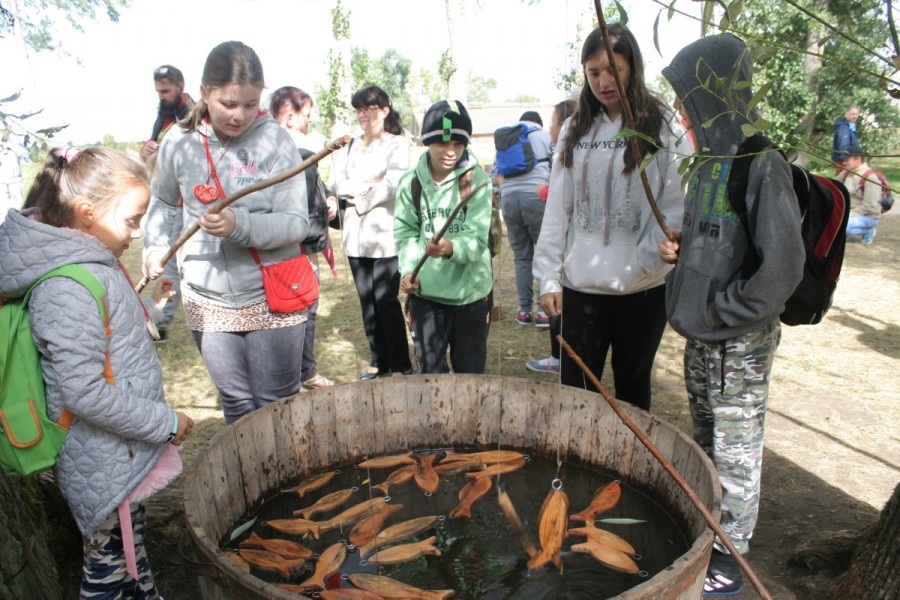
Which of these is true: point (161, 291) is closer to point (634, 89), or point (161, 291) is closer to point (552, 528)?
point (552, 528)

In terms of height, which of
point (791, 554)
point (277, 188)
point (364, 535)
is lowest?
point (791, 554)

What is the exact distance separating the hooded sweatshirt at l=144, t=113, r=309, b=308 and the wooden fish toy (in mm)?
1126

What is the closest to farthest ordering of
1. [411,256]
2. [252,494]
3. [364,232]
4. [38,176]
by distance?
1. [38,176]
2. [252,494]
3. [411,256]
4. [364,232]

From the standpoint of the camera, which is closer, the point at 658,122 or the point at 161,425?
the point at 161,425

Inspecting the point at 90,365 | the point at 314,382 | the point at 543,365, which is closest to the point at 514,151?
the point at 543,365

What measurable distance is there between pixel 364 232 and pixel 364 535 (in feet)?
8.32

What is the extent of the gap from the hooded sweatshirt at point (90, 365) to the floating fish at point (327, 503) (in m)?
0.73

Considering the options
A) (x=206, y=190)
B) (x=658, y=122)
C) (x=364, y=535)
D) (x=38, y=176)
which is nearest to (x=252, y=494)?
(x=364, y=535)

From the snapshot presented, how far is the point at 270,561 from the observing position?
7.55 ft

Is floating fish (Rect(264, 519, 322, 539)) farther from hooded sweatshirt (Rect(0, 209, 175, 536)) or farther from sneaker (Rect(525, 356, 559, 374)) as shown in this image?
sneaker (Rect(525, 356, 559, 374))

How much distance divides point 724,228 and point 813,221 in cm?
28

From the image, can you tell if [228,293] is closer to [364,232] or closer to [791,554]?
[364,232]

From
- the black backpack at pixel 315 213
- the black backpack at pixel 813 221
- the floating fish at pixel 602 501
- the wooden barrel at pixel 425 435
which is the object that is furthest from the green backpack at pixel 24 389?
the black backpack at pixel 315 213

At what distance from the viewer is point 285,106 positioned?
17.1ft
